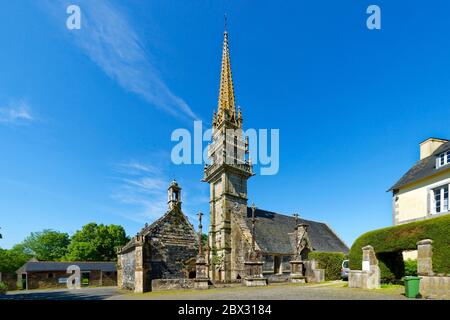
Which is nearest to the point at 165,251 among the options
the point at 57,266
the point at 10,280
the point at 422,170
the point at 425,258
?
the point at 425,258

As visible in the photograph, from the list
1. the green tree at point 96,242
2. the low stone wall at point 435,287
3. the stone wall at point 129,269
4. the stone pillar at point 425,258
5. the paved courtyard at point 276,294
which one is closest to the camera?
the low stone wall at point 435,287

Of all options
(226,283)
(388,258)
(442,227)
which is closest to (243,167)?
(226,283)

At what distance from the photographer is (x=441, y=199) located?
20.0 meters

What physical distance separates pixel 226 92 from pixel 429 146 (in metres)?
26.9

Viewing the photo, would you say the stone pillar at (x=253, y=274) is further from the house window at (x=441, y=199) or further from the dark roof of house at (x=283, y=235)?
the house window at (x=441, y=199)

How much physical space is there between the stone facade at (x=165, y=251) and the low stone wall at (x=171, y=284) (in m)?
0.53

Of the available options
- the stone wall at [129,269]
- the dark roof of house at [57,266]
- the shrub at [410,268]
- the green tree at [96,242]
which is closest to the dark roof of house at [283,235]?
the stone wall at [129,269]

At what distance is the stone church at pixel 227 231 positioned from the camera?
2314 centimetres

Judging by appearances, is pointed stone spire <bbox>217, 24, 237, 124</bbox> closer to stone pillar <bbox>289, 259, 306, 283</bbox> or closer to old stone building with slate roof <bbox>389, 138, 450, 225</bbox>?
stone pillar <bbox>289, 259, 306, 283</bbox>

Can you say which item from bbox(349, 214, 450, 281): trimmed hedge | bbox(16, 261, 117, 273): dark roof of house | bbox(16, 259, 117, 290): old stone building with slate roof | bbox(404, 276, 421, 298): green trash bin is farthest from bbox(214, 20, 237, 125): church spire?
bbox(404, 276, 421, 298): green trash bin

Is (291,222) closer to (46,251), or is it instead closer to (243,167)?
(243,167)
